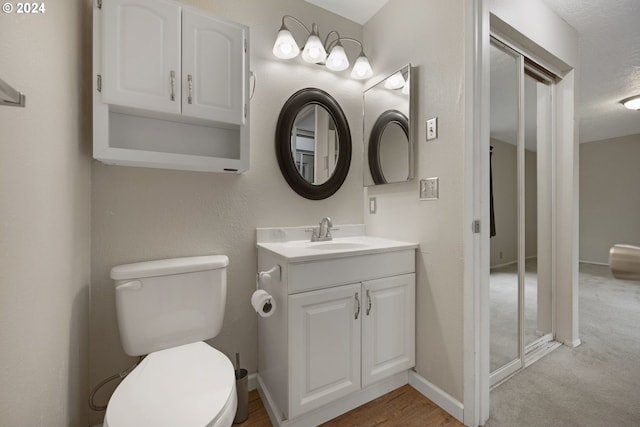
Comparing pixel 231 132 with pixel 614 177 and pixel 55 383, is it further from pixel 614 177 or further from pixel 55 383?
pixel 614 177

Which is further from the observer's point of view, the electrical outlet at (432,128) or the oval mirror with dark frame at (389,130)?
the oval mirror with dark frame at (389,130)

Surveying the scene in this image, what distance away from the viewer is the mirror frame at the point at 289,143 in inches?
69.4

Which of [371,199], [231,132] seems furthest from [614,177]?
[231,132]

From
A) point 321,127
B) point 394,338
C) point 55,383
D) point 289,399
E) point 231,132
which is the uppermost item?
point 321,127

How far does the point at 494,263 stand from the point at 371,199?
0.87 meters

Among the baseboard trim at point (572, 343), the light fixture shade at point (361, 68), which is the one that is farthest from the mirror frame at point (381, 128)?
the baseboard trim at point (572, 343)

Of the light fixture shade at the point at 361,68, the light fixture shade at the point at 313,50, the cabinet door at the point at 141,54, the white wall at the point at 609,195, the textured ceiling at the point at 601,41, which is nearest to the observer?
the cabinet door at the point at 141,54

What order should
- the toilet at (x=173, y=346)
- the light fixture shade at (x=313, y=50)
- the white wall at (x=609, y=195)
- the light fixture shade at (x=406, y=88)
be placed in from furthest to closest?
the white wall at (x=609, y=195) → the light fixture shade at (x=313, y=50) → the light fixture shade at (x=406, y=88) → the toilet at (x=173, y=346)

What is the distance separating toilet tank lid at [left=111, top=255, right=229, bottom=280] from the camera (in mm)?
1186

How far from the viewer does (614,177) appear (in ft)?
13.9

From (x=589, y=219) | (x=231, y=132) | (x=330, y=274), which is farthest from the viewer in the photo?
(x=589, y=219)

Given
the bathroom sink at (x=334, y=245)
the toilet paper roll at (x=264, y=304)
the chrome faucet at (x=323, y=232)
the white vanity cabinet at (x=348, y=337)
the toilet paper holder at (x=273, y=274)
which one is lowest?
the white vanity cabinet at (x=348, y=337)

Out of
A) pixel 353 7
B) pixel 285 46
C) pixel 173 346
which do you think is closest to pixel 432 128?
→ pixel 285 46

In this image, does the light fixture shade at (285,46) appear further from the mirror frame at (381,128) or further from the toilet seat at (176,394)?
the toilet seat at (176,394)
